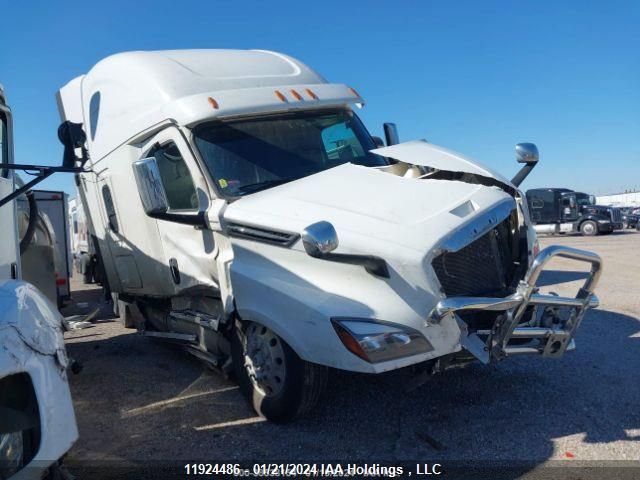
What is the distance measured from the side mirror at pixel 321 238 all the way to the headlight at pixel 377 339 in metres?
0.47

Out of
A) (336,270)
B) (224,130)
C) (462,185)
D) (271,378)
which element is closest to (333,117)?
(224,130)

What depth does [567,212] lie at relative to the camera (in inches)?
1104

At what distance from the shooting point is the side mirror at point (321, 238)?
3.51 meters

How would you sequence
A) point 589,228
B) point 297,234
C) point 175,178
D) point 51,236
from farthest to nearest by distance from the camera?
point 589,228
point 51,236
point 175,178
point 297,234

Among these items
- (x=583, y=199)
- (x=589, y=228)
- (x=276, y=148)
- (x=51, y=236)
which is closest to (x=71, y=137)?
(x=276, y=148)

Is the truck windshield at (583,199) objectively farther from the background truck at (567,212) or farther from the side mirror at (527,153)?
the side mirror at (527,153)

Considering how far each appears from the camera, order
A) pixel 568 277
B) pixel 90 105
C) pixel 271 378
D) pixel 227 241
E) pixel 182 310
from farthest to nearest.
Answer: pixel 568 277, pixel 90 105, pixel 182 310, pixel 227 241, pixel 271 378

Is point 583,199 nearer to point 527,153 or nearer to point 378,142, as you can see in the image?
point 378,142

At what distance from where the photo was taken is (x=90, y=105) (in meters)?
6.81

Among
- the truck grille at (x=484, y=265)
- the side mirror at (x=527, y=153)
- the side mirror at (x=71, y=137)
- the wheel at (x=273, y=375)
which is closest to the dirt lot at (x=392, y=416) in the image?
the wheel at (x=273, y=375)

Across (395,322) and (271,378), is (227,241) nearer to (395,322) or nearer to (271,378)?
(271,378)

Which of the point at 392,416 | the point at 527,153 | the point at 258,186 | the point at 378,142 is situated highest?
the point at 378,142

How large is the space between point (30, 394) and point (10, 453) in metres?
0.24

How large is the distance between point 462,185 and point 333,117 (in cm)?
187
